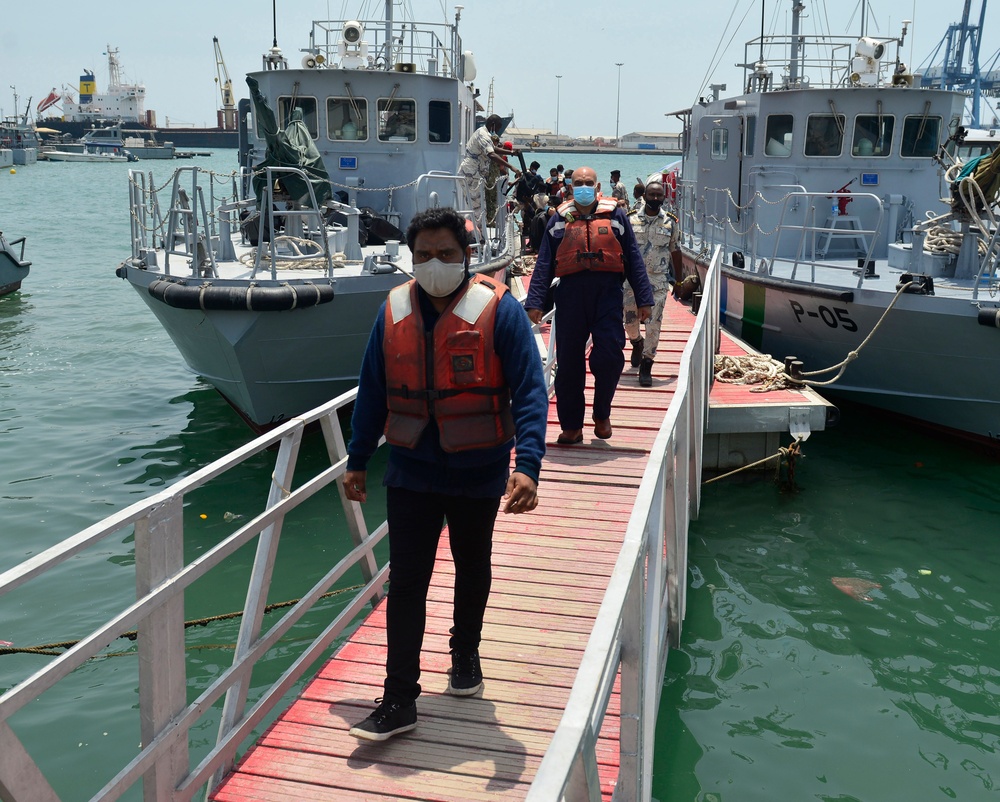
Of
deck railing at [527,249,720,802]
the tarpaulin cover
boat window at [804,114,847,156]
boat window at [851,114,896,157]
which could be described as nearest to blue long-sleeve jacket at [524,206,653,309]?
deck railing at [527,249,720,802]

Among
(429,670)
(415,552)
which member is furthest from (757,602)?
(415,552)

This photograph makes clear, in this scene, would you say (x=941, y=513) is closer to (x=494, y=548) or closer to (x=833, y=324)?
(x=833, y=324)

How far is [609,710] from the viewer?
3.78 metres

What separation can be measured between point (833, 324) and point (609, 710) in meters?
7.05

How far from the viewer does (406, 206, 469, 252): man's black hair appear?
10.7 feet

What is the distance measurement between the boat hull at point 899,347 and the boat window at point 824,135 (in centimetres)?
276

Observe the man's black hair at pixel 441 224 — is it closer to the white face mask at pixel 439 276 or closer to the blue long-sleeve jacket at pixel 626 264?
the white face mask at pixel 439 276

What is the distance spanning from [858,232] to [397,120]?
6.20 metres

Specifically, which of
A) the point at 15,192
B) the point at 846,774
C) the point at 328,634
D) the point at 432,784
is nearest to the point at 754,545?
the point at 846,774

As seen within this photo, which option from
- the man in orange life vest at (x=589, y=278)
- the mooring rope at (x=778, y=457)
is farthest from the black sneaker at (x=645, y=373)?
the man in orange life vest at (x=589, y=278)

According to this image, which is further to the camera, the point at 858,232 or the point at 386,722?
the point at 858,232

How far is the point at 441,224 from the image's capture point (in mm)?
3262

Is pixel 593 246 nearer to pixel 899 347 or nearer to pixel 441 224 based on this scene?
pixel 441 224

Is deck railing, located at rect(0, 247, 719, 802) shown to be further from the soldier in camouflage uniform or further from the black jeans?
the soldier in camouflage uniform
